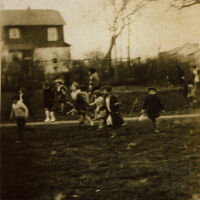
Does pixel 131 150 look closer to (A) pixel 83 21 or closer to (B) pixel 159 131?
(B) pixel 159 131

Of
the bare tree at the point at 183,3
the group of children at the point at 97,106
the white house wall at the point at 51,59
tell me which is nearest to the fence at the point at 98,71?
the white house wall at the point at 51,59

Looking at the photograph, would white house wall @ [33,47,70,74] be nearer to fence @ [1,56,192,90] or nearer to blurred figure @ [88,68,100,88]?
fence @ [1,56,192,90]

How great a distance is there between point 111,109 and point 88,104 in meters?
0.28

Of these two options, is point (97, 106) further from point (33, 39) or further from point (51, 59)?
point (33, 39)

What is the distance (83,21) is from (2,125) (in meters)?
1.49

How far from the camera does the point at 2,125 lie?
3.26 metres

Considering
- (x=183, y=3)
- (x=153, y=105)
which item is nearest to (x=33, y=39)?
(x=153, y=105)

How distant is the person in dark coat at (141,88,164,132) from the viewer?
11.1 ft

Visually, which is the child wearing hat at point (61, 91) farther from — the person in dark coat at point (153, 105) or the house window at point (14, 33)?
the person in dark coat at point (153, 105)

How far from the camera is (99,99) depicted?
3410 millimetres

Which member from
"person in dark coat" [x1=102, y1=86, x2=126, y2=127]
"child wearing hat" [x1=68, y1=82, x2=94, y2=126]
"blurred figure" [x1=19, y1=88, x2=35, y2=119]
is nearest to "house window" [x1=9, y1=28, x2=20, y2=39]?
"blurred figure" [x1=19, y1=88, x2=35, y2=119]

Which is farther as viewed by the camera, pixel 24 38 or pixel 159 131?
pixel 159 131

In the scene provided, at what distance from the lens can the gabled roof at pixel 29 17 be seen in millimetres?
3248

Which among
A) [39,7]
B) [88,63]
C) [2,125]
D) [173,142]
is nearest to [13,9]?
[39,7]
